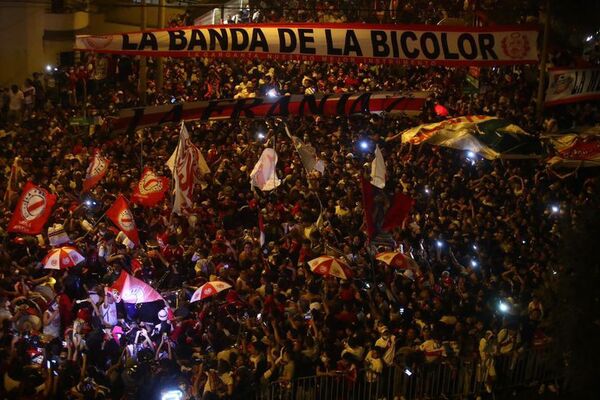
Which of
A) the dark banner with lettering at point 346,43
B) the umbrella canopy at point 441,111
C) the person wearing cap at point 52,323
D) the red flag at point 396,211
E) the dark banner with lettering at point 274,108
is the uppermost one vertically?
the dark banner with lettering at point 346,43

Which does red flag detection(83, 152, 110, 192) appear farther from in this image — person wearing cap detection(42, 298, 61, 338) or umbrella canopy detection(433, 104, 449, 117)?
umbrella canopy detection(433, 104, 449, 117)

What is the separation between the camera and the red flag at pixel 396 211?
13375mm

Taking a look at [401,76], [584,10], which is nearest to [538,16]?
[401,76]

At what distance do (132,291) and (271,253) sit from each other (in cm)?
297

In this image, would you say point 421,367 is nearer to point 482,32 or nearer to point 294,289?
point 294,289

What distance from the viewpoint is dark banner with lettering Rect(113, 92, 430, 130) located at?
15773 mm

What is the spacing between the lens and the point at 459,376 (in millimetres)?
11562

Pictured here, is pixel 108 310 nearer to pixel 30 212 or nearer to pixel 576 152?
pixel 30 212

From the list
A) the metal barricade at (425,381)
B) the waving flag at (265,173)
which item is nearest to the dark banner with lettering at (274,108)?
the waving flag at (265,173)

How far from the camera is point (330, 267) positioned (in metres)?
12.7

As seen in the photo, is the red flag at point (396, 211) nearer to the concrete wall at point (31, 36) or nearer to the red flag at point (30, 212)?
the red flag at point (30, 212)

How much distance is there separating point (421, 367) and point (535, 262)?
165 inches

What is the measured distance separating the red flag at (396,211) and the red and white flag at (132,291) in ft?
12.5

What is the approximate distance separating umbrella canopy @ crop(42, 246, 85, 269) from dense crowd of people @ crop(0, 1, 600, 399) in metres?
0.19
